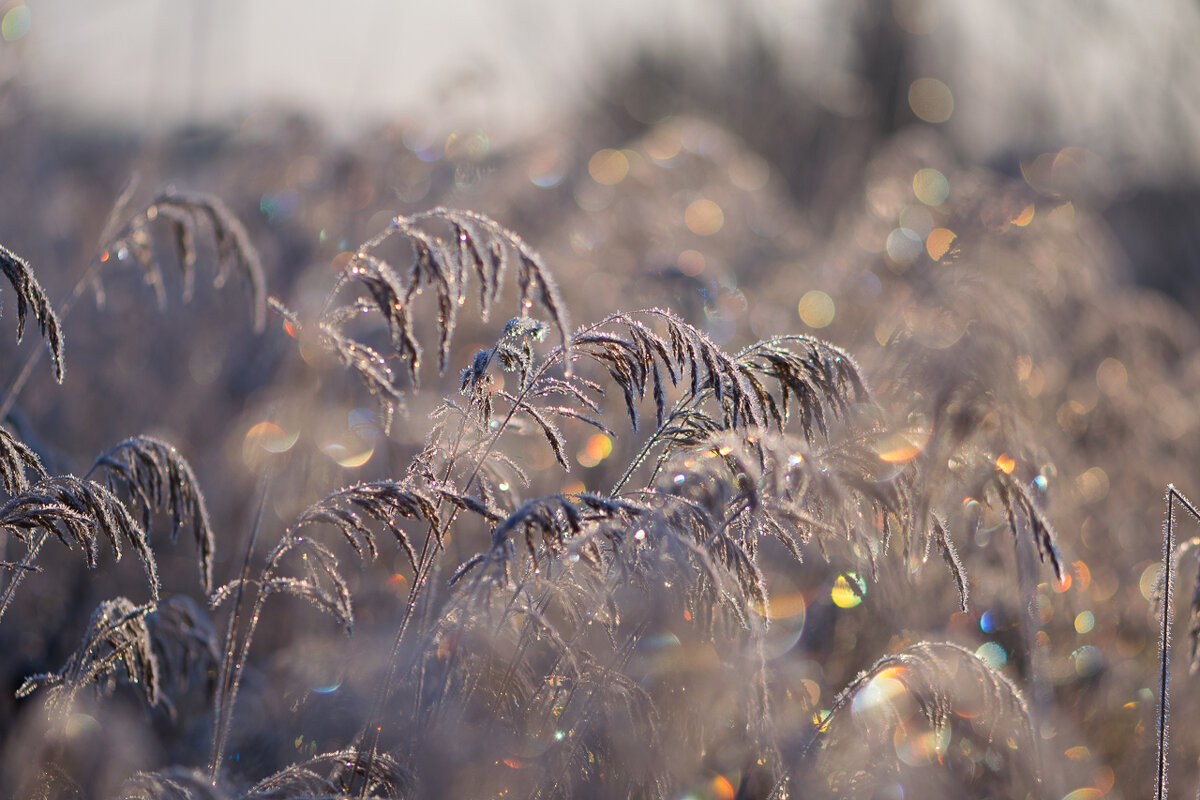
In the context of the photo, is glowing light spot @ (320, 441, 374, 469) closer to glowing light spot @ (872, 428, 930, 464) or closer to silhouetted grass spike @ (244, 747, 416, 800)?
silhouetted grass spike @ (244, 747, 416, 800)

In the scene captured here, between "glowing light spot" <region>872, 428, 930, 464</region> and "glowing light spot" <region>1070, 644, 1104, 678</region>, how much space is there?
1804mm

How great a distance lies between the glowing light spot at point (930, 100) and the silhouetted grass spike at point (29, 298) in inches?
726

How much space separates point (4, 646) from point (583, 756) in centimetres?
225

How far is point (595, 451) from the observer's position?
4020 mm

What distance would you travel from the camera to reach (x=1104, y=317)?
4672 millimetres

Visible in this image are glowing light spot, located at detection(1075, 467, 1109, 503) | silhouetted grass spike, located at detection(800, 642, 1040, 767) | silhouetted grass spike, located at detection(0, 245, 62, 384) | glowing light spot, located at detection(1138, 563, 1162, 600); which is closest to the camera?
silhouetted grass spike, located at detection(0, 245, 62, 384)

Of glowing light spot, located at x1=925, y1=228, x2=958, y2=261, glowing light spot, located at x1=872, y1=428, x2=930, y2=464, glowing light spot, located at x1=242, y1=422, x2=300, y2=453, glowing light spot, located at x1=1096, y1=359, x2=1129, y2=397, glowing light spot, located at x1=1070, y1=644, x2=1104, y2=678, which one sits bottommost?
glowing light spot, located at x1=1070, y1=644, x2=1104, y2=678

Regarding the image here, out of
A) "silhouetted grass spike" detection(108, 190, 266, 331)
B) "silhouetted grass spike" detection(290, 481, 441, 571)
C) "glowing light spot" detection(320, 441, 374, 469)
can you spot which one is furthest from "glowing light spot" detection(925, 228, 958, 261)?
"silhouetted grass spike" detection(290, 481, 441, 571)

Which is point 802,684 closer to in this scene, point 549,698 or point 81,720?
point 549,698

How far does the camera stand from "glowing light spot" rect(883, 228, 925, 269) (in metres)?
5.54

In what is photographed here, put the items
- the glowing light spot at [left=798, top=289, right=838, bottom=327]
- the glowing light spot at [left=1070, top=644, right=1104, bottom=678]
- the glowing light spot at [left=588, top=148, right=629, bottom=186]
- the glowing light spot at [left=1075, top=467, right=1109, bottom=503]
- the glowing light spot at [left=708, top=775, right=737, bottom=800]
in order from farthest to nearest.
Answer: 1. the glowing light spot at [left=588, top=148, right=629, bottom=186]
2. the glowing light spot at [left=798, top=289, right=838, bottom=327]
3. the glowing light spot at [left=1075, top=467, right=1109, bottom=503]
4. the glowing light spot at [left=1070, top=644, right=1104, bottom=678]
5. the glowing light spot at [left=708, top=775, right=737, bottom=800]

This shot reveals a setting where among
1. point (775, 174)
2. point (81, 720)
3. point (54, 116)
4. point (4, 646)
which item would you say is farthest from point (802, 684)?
point (775, 174)

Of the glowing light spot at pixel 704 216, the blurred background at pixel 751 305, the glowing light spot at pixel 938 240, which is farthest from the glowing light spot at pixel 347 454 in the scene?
the glowing light spot at pixel 704 216

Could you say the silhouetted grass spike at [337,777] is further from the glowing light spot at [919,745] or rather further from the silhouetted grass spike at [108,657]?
the glowing light spot at [919,745]
